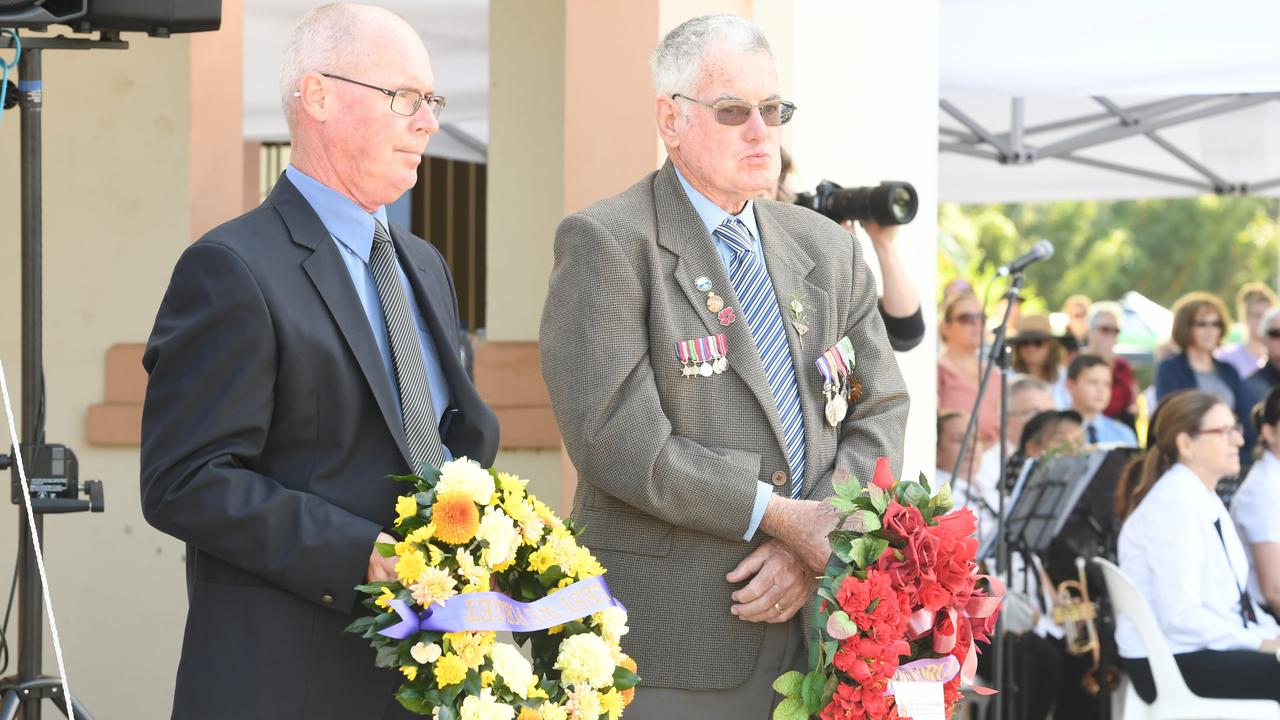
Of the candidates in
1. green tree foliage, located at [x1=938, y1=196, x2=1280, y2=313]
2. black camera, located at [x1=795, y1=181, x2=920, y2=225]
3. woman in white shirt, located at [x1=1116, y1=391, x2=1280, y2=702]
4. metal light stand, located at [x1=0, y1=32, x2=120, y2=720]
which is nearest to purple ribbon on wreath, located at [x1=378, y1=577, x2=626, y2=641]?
metal light stand, located at [x1=0, y1=32, x2=120, y2=720]

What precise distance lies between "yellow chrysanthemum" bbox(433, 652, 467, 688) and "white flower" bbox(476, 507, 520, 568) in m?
0.14

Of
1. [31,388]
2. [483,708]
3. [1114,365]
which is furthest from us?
[1114,365]

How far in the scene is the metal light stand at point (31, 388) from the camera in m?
3.18

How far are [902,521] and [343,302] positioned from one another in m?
0.92

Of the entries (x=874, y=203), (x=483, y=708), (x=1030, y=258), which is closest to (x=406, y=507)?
(x=483, y=708)

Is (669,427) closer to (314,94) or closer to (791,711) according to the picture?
(791,711)

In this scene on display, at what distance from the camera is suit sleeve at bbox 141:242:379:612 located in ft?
7.20

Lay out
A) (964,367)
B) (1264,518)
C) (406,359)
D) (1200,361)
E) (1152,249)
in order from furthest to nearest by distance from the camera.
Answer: (1152,249), (1200,361), (964,367), (1264,518), (406,359)

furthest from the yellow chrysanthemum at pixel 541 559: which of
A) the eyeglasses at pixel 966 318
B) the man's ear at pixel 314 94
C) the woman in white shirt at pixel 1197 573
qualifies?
the eyeglasses at pixel 966 318

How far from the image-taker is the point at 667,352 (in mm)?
2752

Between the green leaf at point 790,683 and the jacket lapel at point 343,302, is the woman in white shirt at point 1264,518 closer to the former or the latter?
the green leaf at point 790,683

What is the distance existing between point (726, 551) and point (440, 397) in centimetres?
58

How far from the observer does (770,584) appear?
2.73m

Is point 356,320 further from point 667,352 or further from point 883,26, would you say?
point 883,26
